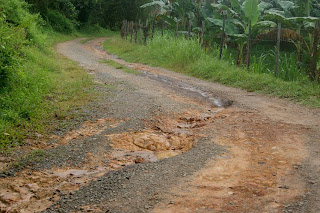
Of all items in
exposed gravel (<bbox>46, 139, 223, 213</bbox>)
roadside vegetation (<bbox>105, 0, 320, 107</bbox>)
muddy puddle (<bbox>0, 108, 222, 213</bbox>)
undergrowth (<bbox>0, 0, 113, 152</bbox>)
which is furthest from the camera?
roadside vegetation (<bbox>105, 0, 320, 107</bbox>)

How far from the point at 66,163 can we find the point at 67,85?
4296 mm

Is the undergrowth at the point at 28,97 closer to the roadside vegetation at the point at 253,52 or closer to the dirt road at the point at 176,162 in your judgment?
the dirt road at the point at 176,162

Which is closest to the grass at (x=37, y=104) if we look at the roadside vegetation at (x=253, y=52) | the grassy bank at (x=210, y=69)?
the grassy bank at (x=210, y=69)

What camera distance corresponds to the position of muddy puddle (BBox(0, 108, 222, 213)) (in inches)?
131

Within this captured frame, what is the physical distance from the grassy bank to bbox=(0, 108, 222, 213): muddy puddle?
2514mm

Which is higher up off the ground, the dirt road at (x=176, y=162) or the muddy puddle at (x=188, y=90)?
the dirt road at (x=176, y=162)

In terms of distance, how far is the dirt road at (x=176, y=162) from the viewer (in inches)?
121

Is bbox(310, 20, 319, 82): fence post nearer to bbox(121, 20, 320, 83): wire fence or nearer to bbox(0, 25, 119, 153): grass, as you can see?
bbox(121, 20, 320, 83): wire fence

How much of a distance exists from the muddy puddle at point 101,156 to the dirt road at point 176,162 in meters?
0.01

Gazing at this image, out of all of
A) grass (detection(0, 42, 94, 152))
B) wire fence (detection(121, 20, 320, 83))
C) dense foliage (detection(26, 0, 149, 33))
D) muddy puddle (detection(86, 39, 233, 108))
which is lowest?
muddy puddle (detection(86, 39, 233, 108))

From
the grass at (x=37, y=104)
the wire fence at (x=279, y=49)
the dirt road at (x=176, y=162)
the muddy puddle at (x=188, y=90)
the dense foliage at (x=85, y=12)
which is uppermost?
the dense foliage at (x=85, y=12)

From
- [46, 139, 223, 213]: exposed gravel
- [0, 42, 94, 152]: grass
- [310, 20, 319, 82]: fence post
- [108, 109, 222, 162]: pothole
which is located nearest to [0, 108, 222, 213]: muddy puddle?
[108, 109, 222, 162]: pothole

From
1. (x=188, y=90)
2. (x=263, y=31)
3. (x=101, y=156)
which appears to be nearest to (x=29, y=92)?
(x=101, y=156)

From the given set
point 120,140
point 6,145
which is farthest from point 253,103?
point 6,145
